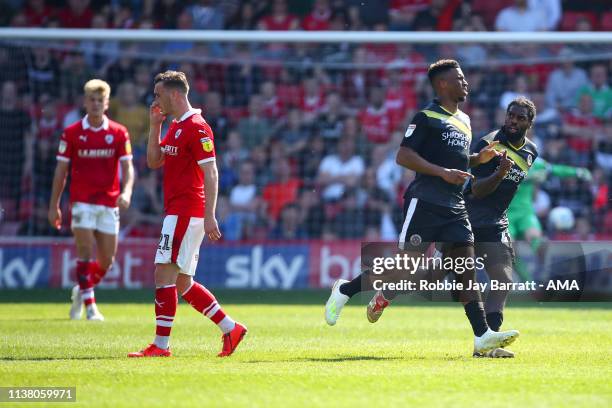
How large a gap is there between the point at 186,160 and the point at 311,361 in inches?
77.7

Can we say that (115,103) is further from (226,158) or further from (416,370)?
(416,370)

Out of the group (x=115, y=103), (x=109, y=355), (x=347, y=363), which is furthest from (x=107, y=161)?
(x=115, y=103)

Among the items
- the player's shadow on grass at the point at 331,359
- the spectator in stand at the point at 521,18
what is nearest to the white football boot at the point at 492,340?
the player's shadow on grass at the point at 331,359

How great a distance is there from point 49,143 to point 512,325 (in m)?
10.5

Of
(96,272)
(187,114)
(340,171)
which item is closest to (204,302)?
(187,114)

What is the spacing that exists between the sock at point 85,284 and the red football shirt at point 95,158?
2.55 ft

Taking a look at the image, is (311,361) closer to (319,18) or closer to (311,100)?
(311,100)

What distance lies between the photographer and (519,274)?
1738 centimetres

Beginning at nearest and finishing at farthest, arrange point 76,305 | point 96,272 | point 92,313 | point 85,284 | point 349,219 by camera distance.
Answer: point 92,313
point 85,284
point 76,305
point 96,272
point 349,219

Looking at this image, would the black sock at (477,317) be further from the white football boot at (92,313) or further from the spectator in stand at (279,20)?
the spectator in stand at (279,20)

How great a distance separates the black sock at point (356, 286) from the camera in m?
9.88

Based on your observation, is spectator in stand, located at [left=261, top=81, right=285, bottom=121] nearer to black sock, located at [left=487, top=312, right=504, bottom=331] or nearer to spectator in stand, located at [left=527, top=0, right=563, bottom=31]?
spectator in stand, located at [left=527, top=0, right=563, bottom=31]

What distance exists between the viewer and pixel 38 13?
23.3 metres

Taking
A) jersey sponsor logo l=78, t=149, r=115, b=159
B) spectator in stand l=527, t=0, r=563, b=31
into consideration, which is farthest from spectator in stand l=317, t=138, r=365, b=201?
jersey sponsor logo l=78, t=149, r=115, b=159
